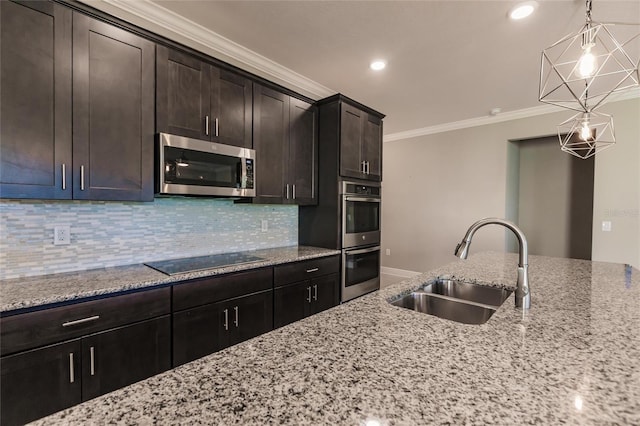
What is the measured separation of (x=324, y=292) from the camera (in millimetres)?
2672

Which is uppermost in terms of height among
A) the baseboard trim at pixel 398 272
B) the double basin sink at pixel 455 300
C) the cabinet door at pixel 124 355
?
the double basin sink at pixel 455 300

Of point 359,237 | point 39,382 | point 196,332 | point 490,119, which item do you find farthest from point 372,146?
point 39,382

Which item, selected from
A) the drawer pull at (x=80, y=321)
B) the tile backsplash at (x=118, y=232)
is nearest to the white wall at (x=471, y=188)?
the tile backsplash at (x=118, y=232)

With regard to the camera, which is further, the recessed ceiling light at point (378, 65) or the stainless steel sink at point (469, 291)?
the recessed ceiling light at point (378, 65)

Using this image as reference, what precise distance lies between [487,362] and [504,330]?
0.85 ft

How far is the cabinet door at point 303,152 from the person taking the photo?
2.79 meters

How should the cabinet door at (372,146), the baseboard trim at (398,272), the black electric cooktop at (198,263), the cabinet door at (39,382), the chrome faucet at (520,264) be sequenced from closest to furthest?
1. the chrome faucet at (520,264)
2. the cabinet door at (39,382)
3. the black electric cooktop at (198,263)
4. the cabinet door at (372,146)
5. the baseboard trim at (398,272)

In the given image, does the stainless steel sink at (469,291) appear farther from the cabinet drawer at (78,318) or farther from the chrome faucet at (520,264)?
the cabinet drawer at (78,318)

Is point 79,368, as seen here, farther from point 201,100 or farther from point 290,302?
point 201,100

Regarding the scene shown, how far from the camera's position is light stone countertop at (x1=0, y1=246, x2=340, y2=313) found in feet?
4.16

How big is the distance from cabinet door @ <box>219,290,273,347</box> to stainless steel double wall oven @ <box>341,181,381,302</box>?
921mm

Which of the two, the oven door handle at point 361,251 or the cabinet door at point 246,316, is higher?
the oven door handle at point 361,251

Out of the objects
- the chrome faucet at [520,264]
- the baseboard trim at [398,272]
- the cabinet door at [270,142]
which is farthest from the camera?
the baseboard trim at [398,272]

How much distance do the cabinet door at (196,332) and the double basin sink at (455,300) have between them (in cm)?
120
